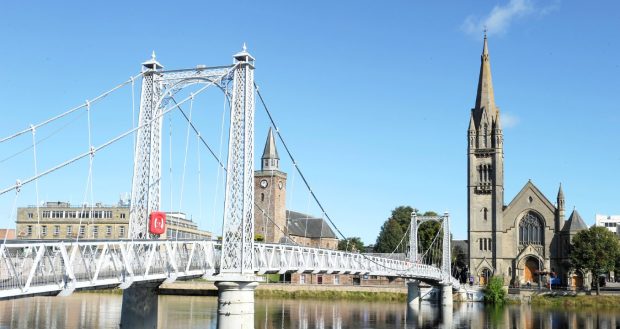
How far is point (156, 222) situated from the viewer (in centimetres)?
3084

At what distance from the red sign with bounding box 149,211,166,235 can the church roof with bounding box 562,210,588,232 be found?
7740cm

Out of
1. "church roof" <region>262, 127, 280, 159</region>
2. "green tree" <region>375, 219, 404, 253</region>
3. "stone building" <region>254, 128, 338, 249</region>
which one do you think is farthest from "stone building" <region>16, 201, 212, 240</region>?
"green tree" <region>375, 219, 404, 253</region>

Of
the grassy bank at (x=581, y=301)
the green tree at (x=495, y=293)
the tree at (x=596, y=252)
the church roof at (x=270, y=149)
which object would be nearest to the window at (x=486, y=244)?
the green tree at (x=495, y=293)

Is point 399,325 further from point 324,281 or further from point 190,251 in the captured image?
point 324,281

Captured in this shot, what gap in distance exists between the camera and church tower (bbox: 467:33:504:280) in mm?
101562

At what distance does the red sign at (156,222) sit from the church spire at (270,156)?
86.0 metres

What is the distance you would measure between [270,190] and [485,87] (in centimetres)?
3620

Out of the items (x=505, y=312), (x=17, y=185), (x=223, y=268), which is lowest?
(x=505, y=312)

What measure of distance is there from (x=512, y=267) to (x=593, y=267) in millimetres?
15941

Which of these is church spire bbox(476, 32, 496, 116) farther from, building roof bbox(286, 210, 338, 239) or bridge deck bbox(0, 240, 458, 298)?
bridge deck bbox(0, 240, 458, 298)

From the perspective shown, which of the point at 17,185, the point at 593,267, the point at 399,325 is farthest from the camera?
the point at 593,267

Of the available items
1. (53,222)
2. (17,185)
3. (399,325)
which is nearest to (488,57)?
(399,325)

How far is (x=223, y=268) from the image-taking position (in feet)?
101

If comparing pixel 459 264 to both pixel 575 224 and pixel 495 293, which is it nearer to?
pixel 575 224
